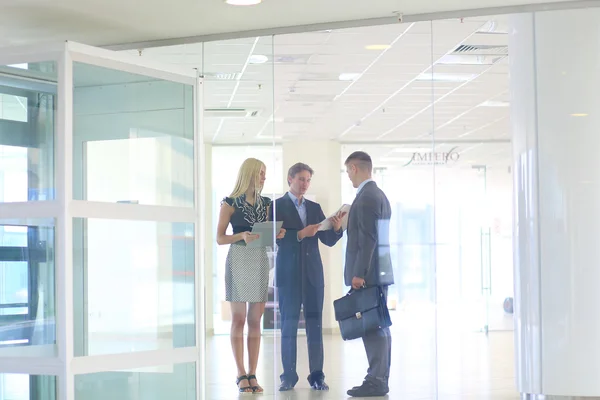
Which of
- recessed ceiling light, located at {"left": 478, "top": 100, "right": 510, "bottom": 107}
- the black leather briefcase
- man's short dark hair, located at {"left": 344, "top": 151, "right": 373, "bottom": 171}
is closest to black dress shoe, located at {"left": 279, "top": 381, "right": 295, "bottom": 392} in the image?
the black leather briefcase

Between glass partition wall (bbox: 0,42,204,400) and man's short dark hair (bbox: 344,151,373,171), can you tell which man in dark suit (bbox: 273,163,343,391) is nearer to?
man's short dark hair (bbox: 344,151,373,171)

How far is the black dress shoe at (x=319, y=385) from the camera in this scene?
7.22 meters

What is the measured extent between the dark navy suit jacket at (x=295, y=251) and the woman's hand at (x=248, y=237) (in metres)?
0.20

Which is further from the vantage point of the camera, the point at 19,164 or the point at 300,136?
the point at 300,136

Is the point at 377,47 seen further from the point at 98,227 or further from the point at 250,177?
the point at 98,227

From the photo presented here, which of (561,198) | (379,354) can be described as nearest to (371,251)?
(379,354)

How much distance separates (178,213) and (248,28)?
1.47 m

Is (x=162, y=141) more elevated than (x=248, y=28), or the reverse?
(x=248, y=28)

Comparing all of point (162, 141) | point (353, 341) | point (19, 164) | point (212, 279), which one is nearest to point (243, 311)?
point (212, 279)

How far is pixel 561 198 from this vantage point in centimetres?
709

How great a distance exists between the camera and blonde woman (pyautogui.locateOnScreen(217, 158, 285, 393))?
23.8 feet

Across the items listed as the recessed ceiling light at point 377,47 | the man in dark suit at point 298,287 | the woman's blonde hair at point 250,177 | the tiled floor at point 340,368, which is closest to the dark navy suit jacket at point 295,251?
the man in dark suit at point 298,287

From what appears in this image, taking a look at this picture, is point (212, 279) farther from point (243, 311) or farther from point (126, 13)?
point (126, 13)

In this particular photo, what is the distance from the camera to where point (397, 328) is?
23.7 ft
